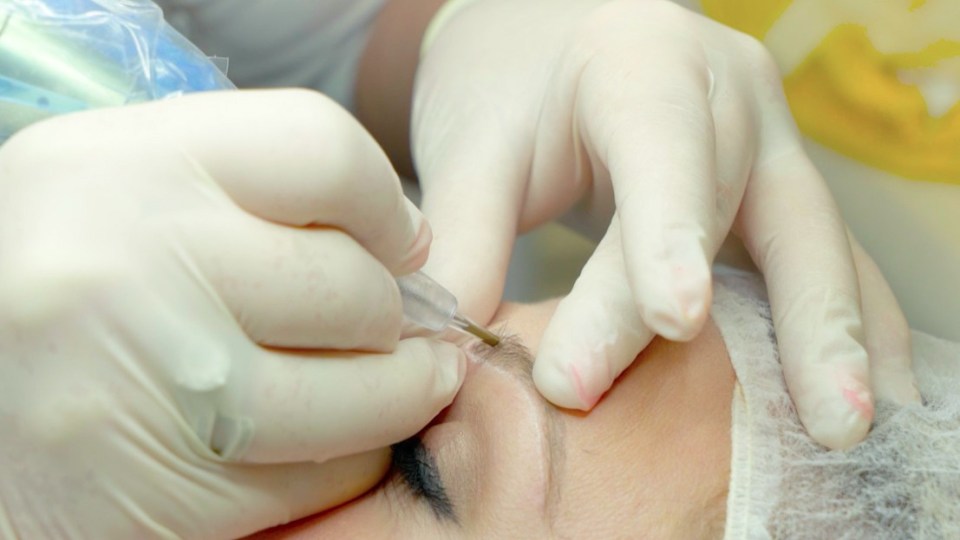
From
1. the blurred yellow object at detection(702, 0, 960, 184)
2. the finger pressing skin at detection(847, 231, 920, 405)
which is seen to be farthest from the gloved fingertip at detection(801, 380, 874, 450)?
the blurred yellow object at detection(702, 0, 960, 184)

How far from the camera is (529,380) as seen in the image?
0.91 metres

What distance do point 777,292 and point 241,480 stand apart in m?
0.67

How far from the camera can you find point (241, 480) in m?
0.77

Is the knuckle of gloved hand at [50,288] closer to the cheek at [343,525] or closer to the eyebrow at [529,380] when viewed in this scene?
the cheek at [343,525]

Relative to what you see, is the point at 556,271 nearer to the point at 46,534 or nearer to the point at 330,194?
the point at 330,194

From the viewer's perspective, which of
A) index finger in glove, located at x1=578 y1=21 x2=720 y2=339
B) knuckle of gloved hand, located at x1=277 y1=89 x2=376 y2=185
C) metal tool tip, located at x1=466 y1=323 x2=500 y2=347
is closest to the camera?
knuckle of gloved hand, located at x1=277 y1=89 x2=376 y2=185

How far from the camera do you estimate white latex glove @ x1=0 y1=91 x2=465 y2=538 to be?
2.16 feet

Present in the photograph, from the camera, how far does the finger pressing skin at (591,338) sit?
868 mm

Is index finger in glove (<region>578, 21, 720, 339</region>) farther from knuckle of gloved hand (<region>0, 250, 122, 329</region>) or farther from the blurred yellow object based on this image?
knuckle of gloved hand (<region>0, 250, 122, 329</region>)

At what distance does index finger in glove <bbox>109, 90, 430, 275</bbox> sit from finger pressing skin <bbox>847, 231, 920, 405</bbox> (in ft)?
2.16

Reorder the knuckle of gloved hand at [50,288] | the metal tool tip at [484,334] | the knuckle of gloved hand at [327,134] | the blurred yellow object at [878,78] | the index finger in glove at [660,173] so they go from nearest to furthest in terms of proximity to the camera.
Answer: the knuckle of gloved hand at [50,288] → the knuckle of gloved hand at [327,134] → the index finger in glove at [660,173] → the metal tool tip at [484,334] → the blurred yellow object at [878,78]

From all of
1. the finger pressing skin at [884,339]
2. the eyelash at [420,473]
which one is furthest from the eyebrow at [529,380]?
the finger pressing skin at [884,339]

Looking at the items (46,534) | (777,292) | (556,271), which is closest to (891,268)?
(777,292)

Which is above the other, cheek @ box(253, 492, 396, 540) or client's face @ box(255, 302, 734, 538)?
client's face @ box(255, 302, 734, 538)
